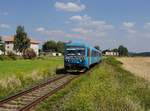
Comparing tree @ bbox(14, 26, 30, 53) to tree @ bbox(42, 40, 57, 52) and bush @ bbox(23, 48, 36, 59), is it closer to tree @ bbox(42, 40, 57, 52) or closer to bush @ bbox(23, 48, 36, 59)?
bush @ bbox(23, 48, 36, 59)

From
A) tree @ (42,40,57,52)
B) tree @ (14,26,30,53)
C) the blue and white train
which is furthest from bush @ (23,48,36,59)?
tree @ (42,40,57,52)

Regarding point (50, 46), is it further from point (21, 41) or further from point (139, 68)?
point (139, 68)

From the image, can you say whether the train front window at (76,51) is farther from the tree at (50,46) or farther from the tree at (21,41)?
the tree at (50,46)

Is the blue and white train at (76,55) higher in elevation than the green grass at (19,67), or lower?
higher

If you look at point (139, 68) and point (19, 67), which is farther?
point (139, 68)

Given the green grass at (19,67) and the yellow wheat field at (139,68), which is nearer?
the green grass at (19,67)

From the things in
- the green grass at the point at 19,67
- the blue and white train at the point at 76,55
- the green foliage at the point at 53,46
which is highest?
the green foliage at the point at 53,46

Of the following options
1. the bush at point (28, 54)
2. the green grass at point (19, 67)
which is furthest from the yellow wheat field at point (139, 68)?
the bush at point (28, 54)

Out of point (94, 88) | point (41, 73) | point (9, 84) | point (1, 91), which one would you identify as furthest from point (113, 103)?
point (41, 73)

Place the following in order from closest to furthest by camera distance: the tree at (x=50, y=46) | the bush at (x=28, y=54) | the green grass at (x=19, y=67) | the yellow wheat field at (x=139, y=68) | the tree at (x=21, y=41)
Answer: the green grass at (x=19, y=67) → the yellow wheat field at (x=139, y=68) → the bush at (x=28, y=54) → the tree at (x=21, y=41) → the tree at (x=50, y=46)

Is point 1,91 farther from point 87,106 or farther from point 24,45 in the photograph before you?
point 24,45

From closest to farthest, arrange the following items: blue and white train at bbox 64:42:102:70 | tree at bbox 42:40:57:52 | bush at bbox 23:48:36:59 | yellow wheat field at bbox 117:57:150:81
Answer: blue and white train at bbox 64:42:102:70, yellow wheat field at bbox 117:57:150:81, bush at bbox 23:48:36:59, tree at bbox 42:40:57:52

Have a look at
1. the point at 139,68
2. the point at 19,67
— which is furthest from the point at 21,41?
the point at 19,67

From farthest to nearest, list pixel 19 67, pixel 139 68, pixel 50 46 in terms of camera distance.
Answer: pixel 50 46 < pixel 139 68 < pixel 19 67
